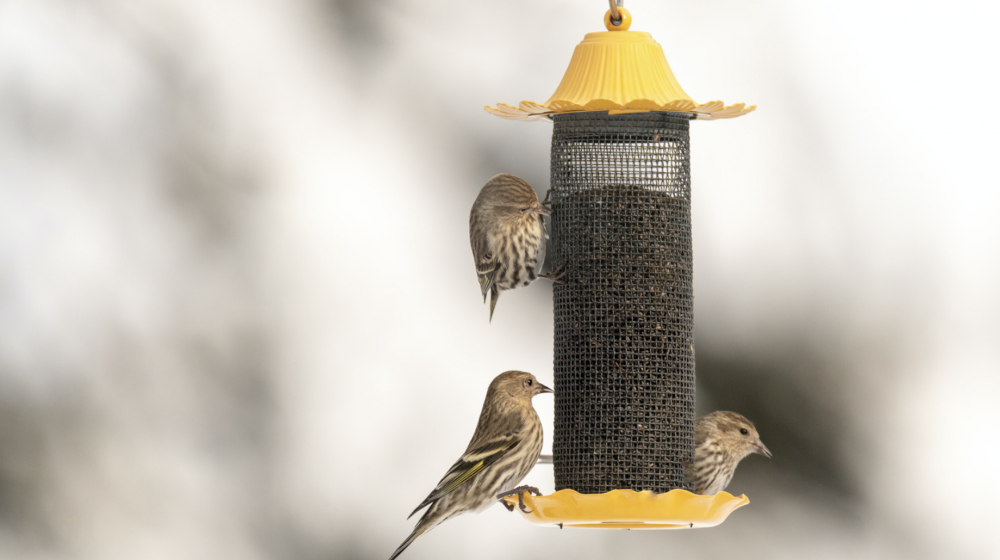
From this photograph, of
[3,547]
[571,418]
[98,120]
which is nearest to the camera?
[571,418]

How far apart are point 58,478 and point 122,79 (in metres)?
3.30

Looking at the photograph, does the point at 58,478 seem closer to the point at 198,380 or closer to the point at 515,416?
the point at 198,380

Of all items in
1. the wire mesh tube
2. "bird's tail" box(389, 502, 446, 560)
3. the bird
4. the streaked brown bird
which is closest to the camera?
the wire mesh tube

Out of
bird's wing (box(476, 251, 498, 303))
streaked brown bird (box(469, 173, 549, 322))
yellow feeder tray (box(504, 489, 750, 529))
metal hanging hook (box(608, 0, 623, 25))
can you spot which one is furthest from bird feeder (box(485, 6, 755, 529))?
bird's wing (box(476, 251, 498, 303))

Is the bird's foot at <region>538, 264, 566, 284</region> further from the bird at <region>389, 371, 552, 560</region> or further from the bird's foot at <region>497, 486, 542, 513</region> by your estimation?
the bird's foot at <region>497, 486, 542, 513</region>

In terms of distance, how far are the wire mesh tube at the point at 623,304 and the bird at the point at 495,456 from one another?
0.18m

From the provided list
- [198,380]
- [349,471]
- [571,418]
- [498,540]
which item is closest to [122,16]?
[198,380]

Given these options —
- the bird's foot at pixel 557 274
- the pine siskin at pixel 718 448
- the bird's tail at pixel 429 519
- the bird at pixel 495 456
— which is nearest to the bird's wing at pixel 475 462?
the bird at pixel 495 456

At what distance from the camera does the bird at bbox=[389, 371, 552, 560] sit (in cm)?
795

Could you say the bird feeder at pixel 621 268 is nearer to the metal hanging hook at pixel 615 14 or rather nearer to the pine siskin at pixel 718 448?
the metal hanging hook at pixel 615 14

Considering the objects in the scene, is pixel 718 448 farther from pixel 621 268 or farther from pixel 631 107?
pixel 631 107

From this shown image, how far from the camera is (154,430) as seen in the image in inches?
442

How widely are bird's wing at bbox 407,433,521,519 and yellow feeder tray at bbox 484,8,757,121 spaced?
6.05 ft

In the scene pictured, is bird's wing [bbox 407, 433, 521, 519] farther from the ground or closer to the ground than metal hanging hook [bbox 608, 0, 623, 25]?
closer to the ground
